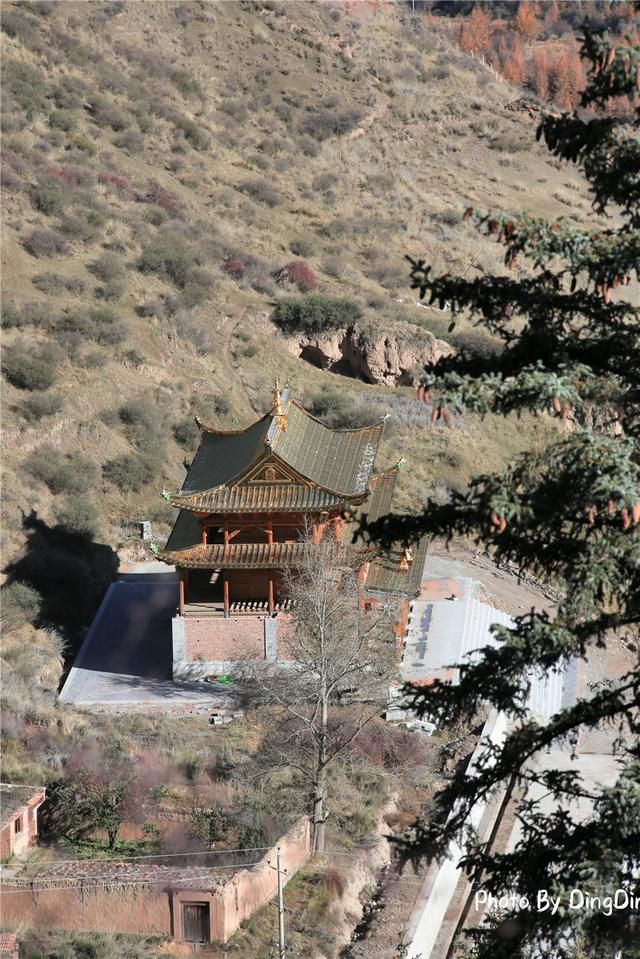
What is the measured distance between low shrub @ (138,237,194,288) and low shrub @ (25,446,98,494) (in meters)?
15.7

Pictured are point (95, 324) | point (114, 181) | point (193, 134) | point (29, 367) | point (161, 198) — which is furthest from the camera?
point (193, 134)

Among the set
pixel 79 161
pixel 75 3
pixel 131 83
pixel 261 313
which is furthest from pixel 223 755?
pixel 75 3

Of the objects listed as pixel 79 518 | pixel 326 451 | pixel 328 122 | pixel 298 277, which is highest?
pixel 326 451

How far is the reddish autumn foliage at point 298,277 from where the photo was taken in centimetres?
5822

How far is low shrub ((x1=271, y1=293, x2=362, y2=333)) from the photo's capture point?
53.9 m

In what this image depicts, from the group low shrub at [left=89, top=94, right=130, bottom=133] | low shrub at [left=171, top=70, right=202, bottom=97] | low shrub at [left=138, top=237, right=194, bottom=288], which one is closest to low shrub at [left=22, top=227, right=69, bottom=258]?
low shrub at [left=138, top=237, right=194, bottom=288]

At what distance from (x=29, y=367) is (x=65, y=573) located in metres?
11.1

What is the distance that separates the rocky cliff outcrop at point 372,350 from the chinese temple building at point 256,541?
2267 centimetres

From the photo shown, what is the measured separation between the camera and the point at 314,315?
5388cm

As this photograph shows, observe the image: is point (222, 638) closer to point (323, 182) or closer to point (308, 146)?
point (323, 182)

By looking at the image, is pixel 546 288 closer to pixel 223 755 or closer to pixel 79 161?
pixel 223 755

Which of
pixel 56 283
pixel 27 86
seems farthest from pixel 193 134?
pixel 56 283

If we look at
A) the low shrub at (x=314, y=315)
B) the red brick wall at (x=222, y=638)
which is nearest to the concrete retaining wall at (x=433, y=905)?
the red brick wall at (x=222, y=638)

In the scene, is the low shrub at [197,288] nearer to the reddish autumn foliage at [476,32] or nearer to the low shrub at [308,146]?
the low shrub at [308,146]
